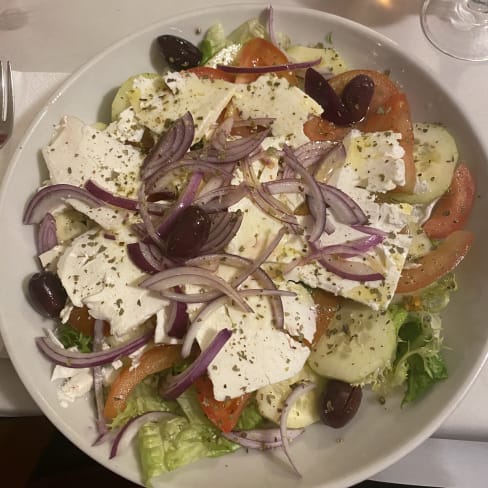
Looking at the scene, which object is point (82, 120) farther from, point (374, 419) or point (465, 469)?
point (465, 469)

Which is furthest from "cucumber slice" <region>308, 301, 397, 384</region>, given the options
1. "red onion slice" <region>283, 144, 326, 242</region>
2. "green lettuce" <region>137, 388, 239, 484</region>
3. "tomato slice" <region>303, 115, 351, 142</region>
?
"tomato slice" <region>303, 115, 351, 142</region>

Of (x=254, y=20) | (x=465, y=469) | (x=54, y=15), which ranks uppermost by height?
(x=254, y=20)

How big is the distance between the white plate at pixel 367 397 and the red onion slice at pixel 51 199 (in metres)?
0.05

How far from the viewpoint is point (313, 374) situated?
2012mm

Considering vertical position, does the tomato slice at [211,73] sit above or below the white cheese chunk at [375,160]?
above

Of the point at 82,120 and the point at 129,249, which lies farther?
the point at 82,120

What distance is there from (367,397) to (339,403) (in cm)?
17

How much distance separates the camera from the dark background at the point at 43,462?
9.31 feet

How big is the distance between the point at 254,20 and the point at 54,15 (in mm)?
999

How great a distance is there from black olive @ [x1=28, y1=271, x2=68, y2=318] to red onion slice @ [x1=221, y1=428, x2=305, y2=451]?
71 centimetres

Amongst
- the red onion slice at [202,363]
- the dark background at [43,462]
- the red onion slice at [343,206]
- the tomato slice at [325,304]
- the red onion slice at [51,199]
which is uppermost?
the red onion slice at [343,206]

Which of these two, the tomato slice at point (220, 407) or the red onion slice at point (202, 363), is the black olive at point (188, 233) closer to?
the red onion slice at point (202, 363)

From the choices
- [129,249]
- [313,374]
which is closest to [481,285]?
[313,374]

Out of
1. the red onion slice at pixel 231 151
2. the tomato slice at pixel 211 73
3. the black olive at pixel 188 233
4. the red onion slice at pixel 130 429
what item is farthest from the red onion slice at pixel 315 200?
the red onion slice at pixel 130 429
